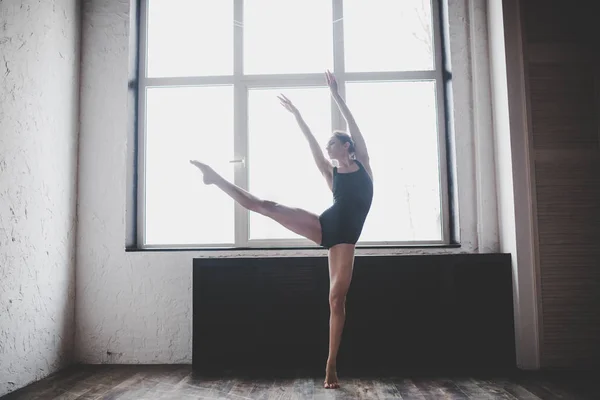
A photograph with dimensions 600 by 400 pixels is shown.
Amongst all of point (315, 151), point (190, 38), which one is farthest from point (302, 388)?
point (190, 38)

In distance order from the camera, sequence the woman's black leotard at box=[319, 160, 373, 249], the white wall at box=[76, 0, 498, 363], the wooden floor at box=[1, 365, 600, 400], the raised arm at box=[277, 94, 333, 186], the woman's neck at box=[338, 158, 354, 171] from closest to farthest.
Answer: the wooden floor at box=[1, 365, 600, 400], the woman's black leotard at box=[319, 160, 373, 249], the woman's neck at box=[338, 158, 354, 171], the raised arm at box=[277, 94, 333, 186], the white wall at box=[76, 0, 498, 363]

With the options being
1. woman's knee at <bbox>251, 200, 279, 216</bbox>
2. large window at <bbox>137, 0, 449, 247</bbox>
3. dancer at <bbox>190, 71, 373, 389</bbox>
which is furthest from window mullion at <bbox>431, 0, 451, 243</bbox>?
woman's knee at <bbox>251, 200, 279, 216</bbox>

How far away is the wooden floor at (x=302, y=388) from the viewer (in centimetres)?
259

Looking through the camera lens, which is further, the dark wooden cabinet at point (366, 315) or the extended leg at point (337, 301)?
the dark wooden cabinet at point (366, 315)

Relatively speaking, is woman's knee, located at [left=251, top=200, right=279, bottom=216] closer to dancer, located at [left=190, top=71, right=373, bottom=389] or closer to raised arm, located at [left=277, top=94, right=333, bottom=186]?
dancer, located at [left=190, top=71, right=373, bottom=389]

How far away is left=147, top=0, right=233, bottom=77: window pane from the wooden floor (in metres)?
2.39

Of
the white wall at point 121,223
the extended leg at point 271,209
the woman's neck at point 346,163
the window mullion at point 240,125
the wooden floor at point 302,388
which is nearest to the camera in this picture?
the wooden floor at point 302,388

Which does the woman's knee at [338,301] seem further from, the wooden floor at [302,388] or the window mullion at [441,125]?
the window mullion at [441,125]

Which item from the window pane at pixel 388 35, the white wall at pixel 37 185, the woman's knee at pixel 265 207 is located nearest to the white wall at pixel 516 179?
the window pane at pixel 388 35

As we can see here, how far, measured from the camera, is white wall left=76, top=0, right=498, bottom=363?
11.6 ft

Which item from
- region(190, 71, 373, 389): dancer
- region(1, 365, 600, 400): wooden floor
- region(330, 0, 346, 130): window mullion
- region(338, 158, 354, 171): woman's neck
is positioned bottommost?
region(1, 365, 600, 400): wooden floor

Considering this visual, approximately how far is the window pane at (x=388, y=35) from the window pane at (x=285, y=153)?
0.46 meters

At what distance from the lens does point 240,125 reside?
3.81 metres

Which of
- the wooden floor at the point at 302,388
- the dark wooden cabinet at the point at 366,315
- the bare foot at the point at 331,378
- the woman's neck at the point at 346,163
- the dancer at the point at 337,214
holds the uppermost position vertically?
the woman's neck at the point at 346,163
